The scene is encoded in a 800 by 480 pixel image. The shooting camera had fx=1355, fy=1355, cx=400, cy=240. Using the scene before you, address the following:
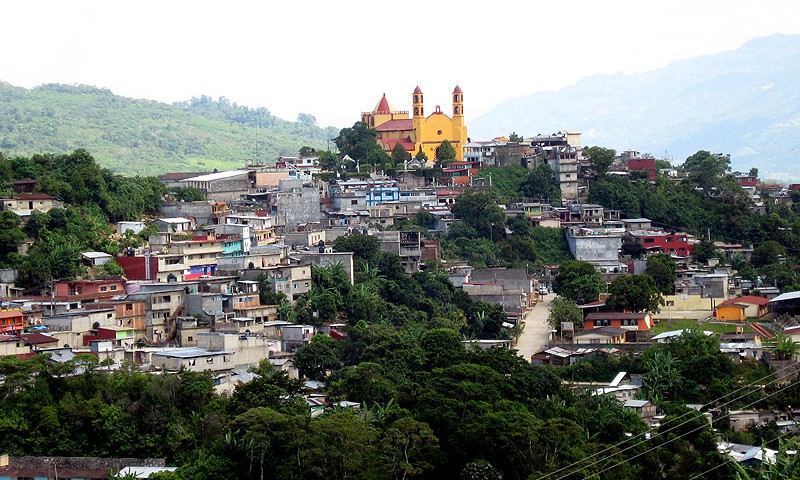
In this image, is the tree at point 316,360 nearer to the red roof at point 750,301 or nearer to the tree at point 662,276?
the tree at point 662,276

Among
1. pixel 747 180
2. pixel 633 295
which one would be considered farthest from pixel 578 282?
pixel 747 180

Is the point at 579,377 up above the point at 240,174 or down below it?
below

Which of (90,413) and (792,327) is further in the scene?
(792,327)

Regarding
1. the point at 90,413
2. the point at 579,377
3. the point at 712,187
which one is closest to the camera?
the point at 90,413

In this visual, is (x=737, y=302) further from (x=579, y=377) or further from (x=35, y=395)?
(x=35, y=395)

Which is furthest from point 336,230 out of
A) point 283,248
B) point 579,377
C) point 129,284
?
point 579,377

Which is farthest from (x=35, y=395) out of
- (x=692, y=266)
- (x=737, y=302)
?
(x=692, y=266)

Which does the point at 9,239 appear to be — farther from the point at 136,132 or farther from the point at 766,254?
the point at 136,132

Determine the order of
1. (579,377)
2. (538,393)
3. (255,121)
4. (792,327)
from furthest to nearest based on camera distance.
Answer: (255,121)
(792,327)
(579,377)
(538,393)

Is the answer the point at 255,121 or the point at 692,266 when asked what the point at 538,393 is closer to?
the point at 692,266
